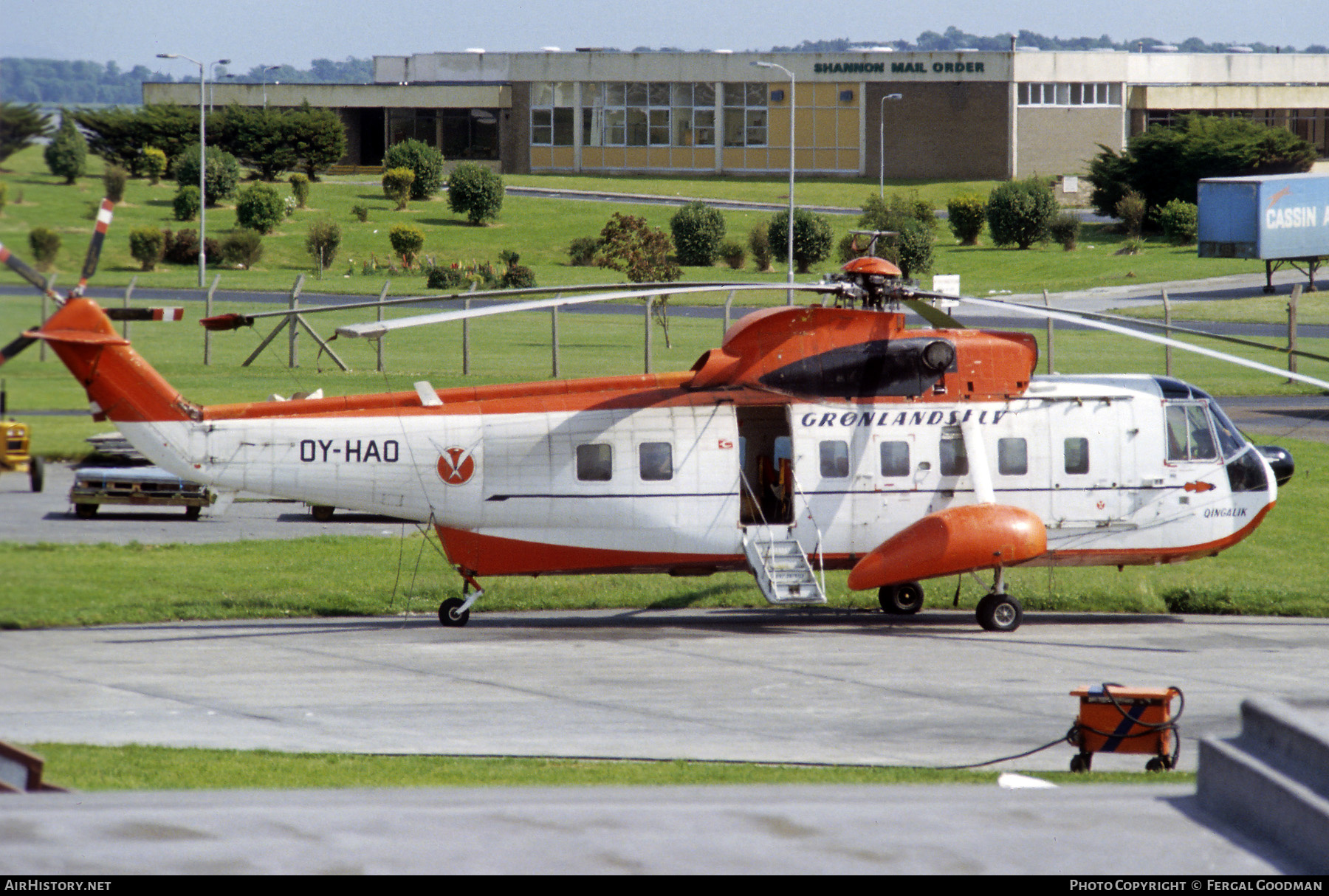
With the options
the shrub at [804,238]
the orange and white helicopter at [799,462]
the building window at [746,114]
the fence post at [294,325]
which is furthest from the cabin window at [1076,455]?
the building window at [746,114]

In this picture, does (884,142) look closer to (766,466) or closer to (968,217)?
(968,217)

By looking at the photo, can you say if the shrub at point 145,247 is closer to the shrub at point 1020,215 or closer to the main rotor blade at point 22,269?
the shrub at point 1020,215

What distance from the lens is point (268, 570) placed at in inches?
754

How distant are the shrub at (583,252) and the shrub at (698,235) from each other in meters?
4.45

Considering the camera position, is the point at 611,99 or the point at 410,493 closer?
the point at 410,493

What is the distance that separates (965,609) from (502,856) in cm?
1212

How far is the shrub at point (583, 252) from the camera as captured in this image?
69312mm

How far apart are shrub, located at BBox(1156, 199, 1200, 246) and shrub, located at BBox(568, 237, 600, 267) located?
3070cm

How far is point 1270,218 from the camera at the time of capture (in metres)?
56.2

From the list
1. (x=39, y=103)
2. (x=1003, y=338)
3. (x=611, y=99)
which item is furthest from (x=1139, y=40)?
(x=39, y=103)

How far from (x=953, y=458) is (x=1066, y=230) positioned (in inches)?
2315

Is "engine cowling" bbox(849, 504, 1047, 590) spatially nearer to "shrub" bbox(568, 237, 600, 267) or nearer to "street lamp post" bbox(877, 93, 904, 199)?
"shrub" bbox(568, 237, 600, 267)

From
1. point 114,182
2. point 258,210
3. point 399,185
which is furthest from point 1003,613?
point 399,185

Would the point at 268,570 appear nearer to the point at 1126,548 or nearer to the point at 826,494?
the point at 826,494
